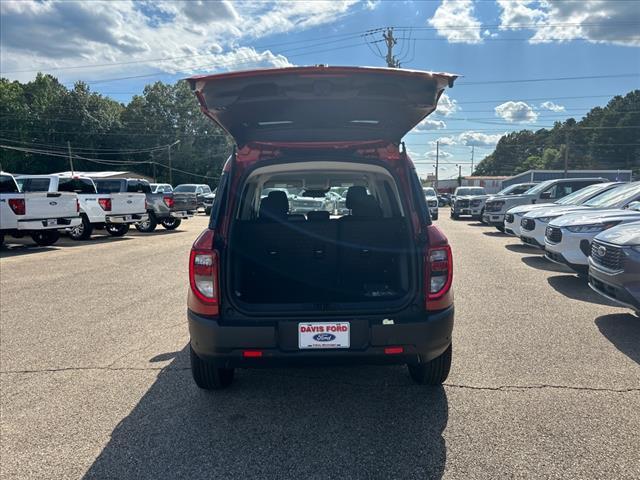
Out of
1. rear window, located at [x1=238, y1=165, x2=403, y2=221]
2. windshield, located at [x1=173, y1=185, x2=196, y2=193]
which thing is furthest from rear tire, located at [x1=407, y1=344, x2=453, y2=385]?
windshield, located at [x1=173, y1=185, x2=196, y2=193]

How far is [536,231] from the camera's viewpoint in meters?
8.87

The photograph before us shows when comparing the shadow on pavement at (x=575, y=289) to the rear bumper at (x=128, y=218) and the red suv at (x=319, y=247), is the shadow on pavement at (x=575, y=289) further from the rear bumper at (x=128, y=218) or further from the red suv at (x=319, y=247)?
the rear bumper at (x=128, y=218)

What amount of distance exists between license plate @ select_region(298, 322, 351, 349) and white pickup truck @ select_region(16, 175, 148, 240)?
1234 centimetres

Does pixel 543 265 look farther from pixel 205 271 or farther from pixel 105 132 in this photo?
pixel 105 132

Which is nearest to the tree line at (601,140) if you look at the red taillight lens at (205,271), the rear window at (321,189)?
the rear window at (321,189)

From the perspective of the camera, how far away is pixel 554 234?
7.00 m

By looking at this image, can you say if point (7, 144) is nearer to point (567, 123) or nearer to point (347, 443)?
point (347, 443)

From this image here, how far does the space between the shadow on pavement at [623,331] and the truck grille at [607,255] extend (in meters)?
0.68

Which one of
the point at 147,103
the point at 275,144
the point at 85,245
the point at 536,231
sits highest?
the point at 147,103

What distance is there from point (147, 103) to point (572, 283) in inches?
2802

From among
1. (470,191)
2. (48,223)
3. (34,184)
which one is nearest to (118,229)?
(34,184)

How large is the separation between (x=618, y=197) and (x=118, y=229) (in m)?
14.4

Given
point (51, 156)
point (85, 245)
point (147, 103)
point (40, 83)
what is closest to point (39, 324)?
point (85, 245)

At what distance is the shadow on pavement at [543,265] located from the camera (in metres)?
8.18
